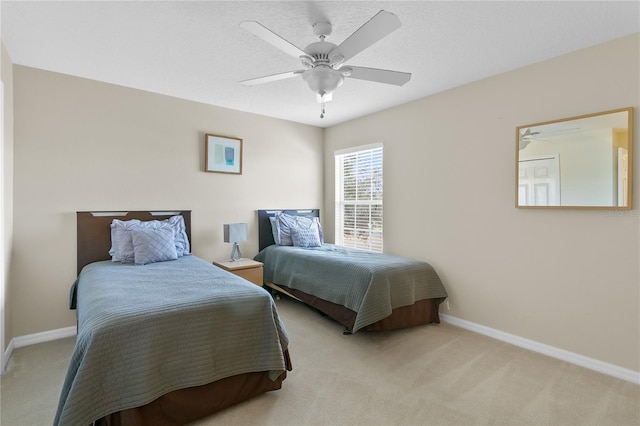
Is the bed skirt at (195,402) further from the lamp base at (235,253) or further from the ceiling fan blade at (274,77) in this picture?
the lamp base at (235,253)

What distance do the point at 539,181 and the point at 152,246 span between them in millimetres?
3475

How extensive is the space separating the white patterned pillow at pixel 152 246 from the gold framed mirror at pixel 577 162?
10.7ft

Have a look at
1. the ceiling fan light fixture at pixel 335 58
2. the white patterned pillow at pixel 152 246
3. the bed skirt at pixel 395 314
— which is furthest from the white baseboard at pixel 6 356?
the ceiling fan light fixture at pixel 335 58

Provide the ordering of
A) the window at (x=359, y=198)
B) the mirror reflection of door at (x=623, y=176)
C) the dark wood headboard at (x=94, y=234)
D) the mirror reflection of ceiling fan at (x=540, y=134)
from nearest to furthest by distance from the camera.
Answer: the mirror reflection of door at (x=623, y=176), the mirror reflection of ceiling fan at (x=540, y=134), the dark wood headboard at (x=94, y=234), the window at (x=359, y=198)

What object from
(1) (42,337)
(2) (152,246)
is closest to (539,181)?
(2) (152,246)

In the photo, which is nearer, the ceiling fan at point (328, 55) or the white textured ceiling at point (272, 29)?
the ceiling fan at point (328, 55)

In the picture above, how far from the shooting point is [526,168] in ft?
9.30

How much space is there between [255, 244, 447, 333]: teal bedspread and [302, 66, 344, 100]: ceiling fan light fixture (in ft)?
5.35

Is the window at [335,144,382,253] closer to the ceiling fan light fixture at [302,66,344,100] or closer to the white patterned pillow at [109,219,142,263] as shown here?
the ceiling fan light fixture at [302,66,344,100]

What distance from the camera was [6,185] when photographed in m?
2.57

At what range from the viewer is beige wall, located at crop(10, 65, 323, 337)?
9.55 feet

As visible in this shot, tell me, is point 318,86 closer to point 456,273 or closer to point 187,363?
point 187,363

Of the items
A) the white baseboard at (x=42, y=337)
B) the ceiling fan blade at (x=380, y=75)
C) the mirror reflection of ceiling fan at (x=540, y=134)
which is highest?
the ceiling fan blade at (x=380, y=75)

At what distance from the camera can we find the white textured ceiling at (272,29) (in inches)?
79.7
